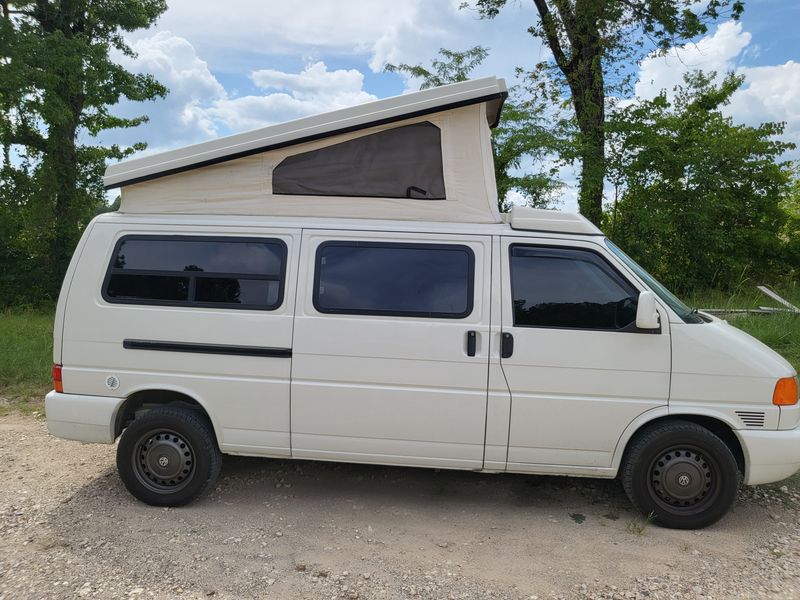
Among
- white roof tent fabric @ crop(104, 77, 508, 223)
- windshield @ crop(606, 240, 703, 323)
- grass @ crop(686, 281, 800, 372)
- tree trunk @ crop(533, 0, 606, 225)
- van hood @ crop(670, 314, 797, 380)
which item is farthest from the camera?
tree trunk @ crop(533, 0, 606, 225)

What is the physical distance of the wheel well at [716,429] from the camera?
4.15 m

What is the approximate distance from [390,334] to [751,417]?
8.06 ft

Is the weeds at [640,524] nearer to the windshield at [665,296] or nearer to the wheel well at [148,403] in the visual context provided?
the windshield at [665,296]

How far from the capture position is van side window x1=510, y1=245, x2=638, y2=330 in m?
4.09

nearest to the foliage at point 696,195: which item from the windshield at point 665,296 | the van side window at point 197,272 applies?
the windshield at point 665,296

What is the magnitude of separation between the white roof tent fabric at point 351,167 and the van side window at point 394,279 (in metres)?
0.30

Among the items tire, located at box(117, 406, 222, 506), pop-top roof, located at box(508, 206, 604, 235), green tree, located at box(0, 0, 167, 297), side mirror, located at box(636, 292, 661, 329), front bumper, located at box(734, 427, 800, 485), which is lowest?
tire, located at box(117, 406, 222, 506)

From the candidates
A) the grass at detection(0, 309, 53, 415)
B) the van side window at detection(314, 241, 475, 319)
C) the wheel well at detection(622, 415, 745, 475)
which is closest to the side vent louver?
the wheel well at detection(622, 415, 745, 475)

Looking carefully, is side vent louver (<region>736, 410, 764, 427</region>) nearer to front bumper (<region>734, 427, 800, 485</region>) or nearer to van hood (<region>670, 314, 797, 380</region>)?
front bumper (<region>734, 427, 800, 485</region>)

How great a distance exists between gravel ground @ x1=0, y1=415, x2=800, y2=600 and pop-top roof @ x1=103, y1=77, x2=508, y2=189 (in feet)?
8.06

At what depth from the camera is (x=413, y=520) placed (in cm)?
434

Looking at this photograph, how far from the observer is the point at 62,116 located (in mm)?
13305

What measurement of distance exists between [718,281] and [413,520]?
36.6 ft

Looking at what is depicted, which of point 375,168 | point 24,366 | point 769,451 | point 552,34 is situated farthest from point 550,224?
point 552,34
